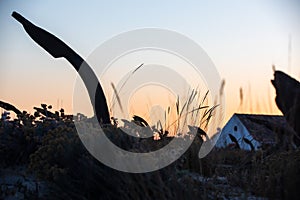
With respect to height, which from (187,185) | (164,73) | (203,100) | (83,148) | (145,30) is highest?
(145,30)

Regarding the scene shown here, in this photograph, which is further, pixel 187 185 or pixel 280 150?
pixel 280 150

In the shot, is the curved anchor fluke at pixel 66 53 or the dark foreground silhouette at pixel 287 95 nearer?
the dark foreground silhouette at pixel 287 95

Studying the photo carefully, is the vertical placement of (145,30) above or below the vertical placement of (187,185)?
above

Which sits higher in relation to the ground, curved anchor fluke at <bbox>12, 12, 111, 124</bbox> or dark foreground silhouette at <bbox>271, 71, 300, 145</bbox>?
curved anchor fluke at <bbox>12, 12, 111, 124</bbox>

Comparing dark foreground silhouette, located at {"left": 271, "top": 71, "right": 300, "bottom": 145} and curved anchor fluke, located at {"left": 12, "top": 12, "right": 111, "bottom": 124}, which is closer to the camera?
dark foreground silhouette, located at {"left": 271, "top": 71, "right": 300, "bottom": 145}

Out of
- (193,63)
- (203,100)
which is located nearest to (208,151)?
(203,100)

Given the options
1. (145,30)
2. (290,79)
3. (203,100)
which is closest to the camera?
(290,79)

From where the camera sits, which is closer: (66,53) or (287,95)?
(287,95)

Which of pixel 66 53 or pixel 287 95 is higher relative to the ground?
pixel 66 53

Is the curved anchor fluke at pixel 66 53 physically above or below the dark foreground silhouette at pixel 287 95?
above

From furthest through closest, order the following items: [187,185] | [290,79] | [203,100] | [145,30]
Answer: [145,30], [203,100], [290,79], [187,185]

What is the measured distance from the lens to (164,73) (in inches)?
244

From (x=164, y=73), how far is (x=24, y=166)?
7.12 feet

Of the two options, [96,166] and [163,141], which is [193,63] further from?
[96,166]
